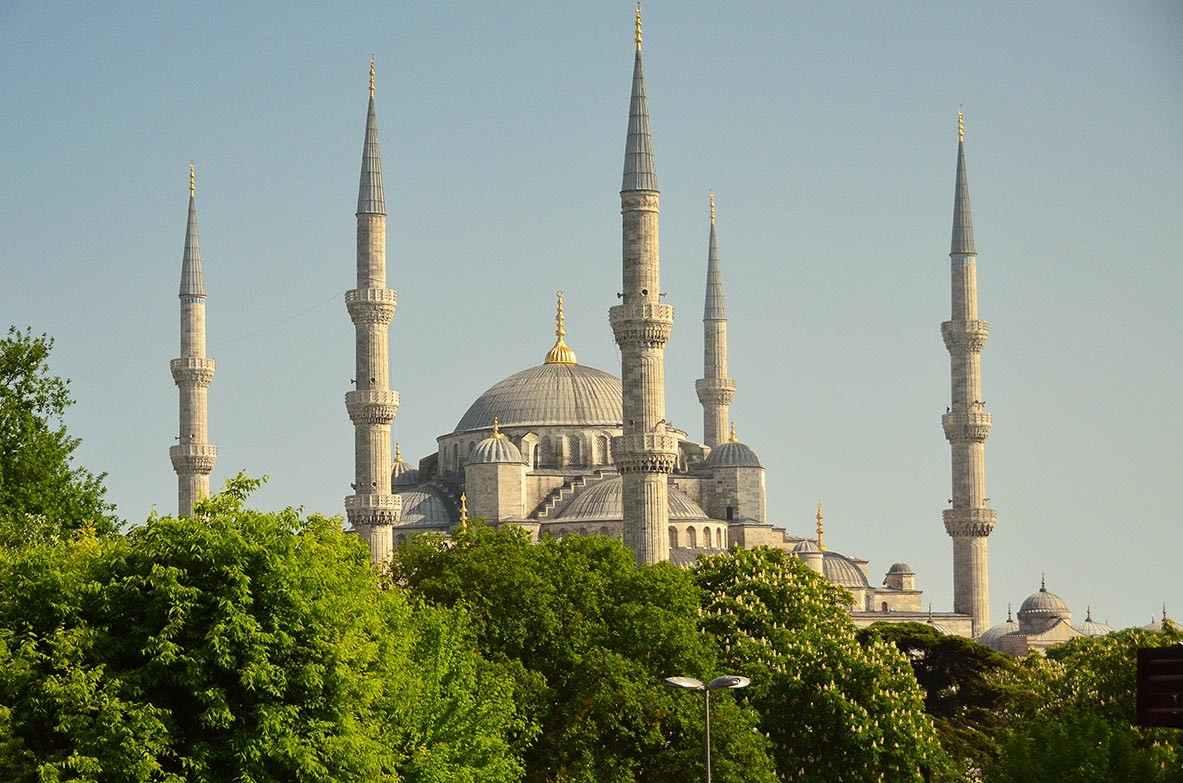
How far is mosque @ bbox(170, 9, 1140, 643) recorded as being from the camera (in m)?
64.4

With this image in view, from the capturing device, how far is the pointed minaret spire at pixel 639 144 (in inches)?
2539

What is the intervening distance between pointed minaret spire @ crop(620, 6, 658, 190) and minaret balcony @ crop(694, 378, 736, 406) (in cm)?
2907

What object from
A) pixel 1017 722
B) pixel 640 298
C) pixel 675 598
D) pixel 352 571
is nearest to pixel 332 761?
pixel 352 571

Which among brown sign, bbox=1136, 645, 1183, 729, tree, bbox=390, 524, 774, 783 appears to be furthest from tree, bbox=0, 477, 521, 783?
brown sign, bbox=1136, 645, 1183, 729

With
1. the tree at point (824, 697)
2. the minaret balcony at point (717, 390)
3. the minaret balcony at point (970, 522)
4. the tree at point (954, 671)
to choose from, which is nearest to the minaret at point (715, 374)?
the minaret balcony at point (717, 390)

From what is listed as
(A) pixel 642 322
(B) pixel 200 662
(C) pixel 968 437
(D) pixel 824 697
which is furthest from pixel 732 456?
(B) pixel 200 662

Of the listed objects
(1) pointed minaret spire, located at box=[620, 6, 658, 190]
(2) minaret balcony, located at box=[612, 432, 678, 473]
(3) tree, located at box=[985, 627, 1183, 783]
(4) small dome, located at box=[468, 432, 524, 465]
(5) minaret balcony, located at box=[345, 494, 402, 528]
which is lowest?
(3) tree, located at box=[985, 627, 1183, 783]

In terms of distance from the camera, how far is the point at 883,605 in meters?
93.3

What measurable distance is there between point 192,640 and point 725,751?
43.5 feet

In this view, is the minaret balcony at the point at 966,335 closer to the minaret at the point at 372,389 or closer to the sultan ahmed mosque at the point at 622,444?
the sultan ahmed mosque at the point at 622,444

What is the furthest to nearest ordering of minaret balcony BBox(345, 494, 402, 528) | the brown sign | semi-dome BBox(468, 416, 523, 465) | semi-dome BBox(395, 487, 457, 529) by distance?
semi-dome BBox(395, 487, 457, 529) → semi-dome BBox(468, 416, 523, 465) → minaret balcony BBox(345, 494, 402, 528) → the brown sign

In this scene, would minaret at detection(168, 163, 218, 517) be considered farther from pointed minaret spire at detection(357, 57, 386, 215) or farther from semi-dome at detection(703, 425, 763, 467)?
semi-dome at detection(703, 425, 763, 467)

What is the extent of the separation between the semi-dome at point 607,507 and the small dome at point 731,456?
407 cm

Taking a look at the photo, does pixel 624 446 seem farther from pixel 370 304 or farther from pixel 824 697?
pixel 824 697
